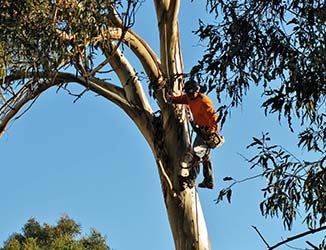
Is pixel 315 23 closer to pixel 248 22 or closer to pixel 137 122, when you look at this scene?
pixel 248 22

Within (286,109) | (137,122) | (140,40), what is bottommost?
(286,109)

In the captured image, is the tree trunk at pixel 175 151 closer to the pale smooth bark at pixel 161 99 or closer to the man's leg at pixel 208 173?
the pale smooth bark at pixel 161 99

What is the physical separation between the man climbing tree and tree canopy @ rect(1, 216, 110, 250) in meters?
7.41

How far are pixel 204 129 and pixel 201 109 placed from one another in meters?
0.18

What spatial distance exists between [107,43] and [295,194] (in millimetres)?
Answer: 2428

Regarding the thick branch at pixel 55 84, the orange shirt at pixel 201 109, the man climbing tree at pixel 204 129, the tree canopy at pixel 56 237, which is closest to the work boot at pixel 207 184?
the man climbing tree at pixel 204 129

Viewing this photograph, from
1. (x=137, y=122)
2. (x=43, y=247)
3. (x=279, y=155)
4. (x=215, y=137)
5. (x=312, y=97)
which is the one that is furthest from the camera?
(x=43, y=247)

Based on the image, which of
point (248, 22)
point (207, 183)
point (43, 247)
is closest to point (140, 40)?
point (207, 183)

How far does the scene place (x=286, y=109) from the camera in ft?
10.6

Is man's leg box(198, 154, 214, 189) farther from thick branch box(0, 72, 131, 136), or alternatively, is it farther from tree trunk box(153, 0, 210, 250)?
thick branch box(0, 72, 131, 136)

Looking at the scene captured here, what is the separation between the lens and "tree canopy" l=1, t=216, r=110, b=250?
12.7 m

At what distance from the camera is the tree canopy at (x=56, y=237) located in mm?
12724

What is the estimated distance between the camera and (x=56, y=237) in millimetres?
14000

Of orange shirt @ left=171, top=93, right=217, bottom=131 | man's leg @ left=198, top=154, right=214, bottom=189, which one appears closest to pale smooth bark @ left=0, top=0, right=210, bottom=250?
orange shirt @ left=171, top=93, right=217, bottom=131
